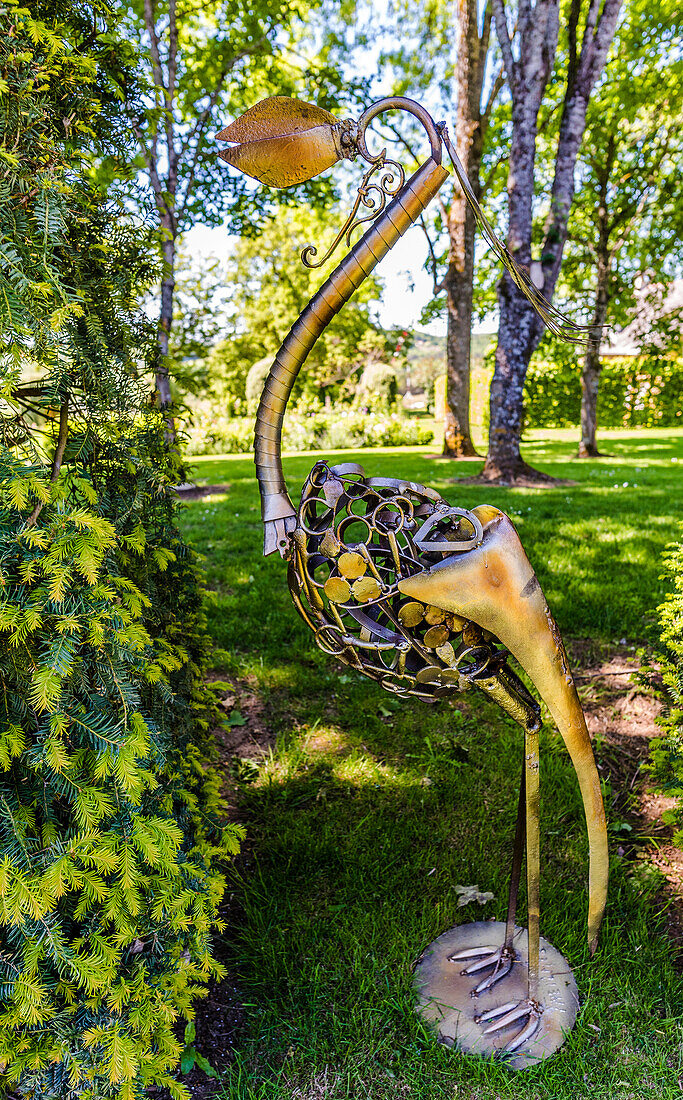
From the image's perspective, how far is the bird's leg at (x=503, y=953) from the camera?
1.95 meters

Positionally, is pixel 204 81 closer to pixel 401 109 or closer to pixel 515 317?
pixel 515 317

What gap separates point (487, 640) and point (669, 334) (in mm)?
15258

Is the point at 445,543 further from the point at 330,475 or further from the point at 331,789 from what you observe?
the point at 331,789

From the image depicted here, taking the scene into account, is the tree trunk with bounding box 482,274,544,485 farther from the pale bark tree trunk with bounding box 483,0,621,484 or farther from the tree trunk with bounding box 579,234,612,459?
the tree trunk with bounding box 579,234,612,459

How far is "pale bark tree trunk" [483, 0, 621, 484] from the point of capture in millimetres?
6641

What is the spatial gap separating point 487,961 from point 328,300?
6.88 ft

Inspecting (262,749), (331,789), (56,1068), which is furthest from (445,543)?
(262,749)

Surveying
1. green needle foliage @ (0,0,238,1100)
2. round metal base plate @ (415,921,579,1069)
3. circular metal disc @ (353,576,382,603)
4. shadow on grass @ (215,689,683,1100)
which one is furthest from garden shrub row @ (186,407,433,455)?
circular metal disc @ (353,576,382,603)

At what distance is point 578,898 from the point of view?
232 cm

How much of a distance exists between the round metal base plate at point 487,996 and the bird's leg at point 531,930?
19mm

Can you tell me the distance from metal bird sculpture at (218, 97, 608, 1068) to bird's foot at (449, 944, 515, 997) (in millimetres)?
187

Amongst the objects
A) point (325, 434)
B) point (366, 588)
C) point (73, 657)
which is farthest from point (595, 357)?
point (73, 657)

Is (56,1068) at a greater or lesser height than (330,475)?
lesser

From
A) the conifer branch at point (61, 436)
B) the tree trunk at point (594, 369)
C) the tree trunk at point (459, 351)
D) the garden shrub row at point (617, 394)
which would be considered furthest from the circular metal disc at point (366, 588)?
the garden shrub row at point (617, 394)
